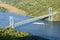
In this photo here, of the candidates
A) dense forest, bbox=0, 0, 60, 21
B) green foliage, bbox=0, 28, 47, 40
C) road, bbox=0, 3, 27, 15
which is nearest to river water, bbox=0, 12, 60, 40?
dense forest, bbox=0, 0, 60, 21

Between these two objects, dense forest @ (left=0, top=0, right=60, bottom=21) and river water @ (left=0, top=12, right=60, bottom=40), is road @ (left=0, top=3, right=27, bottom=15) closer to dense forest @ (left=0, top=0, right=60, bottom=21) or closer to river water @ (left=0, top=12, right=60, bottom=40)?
dense forest @ (left=0, top=0, right=60, bottom=21)

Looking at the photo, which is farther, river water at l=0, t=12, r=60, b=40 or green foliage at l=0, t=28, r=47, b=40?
river water at l=0, t=12, r=60, b=40

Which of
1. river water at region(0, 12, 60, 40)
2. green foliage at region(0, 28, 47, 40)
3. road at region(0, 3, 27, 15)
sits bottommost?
river water at region(0, 12, 60, 40)

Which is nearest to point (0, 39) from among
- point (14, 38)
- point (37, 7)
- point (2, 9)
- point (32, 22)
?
point (14, 38)

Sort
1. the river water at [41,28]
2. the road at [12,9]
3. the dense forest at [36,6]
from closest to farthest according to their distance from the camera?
the river water at [41,28] < the dense forest at [36,6] < the road at [12,9]

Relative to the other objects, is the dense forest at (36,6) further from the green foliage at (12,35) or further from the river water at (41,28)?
the green foliage at (12,35)

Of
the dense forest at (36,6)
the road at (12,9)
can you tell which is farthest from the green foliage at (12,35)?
the road at (12,9)

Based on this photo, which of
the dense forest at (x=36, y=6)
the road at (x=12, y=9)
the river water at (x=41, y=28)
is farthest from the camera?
the road at (x=12, y=9)

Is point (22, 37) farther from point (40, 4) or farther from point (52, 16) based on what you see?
point (40, 4)

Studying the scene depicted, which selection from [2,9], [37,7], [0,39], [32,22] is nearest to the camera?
[0,39]
